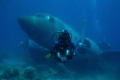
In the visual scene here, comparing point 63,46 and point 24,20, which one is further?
point 24,20

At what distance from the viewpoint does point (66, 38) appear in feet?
11.5

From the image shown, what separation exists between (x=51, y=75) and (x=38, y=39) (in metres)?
3.22

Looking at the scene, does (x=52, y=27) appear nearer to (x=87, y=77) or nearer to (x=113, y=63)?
(x=87, y=77)

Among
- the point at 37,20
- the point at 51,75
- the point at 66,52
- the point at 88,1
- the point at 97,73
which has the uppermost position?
the point at 88,1

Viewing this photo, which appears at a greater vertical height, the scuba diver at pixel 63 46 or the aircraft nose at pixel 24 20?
the aircraft nose at pixel 24 20

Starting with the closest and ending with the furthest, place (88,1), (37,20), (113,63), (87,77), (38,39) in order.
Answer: (37,20), (38,39), (87,77), (113,63), (88,1)

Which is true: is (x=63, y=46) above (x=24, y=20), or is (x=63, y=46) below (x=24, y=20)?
below

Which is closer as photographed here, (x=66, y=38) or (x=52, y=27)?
(x=66, y=38)

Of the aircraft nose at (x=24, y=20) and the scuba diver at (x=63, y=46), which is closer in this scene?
the scuba diver at (x=63, y=46)

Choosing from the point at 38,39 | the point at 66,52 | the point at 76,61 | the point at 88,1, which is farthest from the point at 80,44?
the point at 88,1

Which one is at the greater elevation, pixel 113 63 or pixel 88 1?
pixel 88 1

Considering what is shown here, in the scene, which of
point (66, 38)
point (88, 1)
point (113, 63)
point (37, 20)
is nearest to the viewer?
point (66, 38)

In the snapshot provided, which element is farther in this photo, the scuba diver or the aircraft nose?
the aircraft nose

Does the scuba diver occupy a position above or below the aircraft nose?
below
